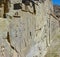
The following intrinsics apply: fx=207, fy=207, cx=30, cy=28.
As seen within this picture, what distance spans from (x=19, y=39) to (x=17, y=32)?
45 centimetres

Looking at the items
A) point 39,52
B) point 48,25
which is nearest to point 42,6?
point 48,25

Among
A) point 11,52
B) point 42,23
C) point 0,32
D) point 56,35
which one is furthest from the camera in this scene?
point 56,35

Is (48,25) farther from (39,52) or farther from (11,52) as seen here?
(11,52)

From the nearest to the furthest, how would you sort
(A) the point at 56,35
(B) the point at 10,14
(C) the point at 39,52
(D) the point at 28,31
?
(B) the point at 10,14 → (D) the point at 28,31 → (C) the point at 39,52 → (A) the point at 56,35

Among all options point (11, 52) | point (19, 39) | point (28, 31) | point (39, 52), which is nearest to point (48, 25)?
point (39, 52)

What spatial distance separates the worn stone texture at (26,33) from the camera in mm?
9852

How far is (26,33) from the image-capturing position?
12.5 m

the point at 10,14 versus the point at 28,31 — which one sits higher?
the point at 10,14

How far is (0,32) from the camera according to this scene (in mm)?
9383

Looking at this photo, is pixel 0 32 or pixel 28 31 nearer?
pixel 0 32

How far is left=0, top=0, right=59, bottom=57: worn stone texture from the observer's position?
985 centimetres

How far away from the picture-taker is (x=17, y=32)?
11.1 m

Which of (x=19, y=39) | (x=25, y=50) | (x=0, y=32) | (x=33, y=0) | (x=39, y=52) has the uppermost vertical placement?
(x=33, y=0)

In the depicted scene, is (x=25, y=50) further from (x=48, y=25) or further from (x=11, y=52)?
(x=48, y=25)
